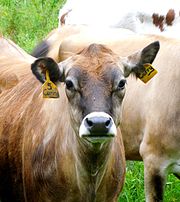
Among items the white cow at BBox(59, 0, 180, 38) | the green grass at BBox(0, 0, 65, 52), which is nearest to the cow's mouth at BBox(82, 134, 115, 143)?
the white cow at BBox(59, 0, 180, 38)

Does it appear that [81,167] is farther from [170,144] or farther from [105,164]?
[170,144]

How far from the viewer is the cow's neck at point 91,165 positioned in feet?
19.8

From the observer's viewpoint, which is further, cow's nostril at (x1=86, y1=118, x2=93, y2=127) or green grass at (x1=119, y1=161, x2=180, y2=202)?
green grass at (x1=119, y1=161, x2=180, y2=202)

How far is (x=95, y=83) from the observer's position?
578cm

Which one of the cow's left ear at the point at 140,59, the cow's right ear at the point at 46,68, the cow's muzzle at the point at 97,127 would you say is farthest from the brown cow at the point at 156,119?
the cow's muzzle at the point at 97,127

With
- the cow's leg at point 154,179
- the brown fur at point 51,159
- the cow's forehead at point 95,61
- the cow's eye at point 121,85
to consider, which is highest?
the cow's forehead at point 95,61

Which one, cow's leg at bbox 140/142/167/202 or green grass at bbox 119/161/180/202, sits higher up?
cow's leg at bbox 140/142/167/202

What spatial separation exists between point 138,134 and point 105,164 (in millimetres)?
1883

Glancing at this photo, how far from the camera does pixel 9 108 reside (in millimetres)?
7211

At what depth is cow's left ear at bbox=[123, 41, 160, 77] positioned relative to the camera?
20.3 ft

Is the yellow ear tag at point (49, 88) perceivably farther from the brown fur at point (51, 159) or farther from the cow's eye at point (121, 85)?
the cow's eye at point (121, 85)

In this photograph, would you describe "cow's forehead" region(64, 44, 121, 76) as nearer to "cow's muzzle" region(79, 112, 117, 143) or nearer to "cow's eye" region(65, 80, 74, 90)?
→ "cow's eye" region(65, 80, 74, 90)

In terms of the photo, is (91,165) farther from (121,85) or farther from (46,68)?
(46,68)

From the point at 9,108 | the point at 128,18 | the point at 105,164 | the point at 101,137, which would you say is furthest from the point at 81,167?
the point at 128,18
